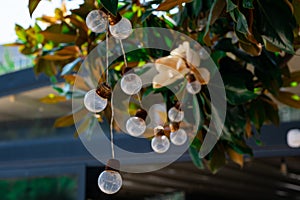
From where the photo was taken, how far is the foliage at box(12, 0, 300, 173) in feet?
3.20

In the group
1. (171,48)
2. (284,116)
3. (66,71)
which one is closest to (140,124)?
(171,48)

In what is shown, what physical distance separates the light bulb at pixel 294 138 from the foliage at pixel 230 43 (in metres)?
1.74

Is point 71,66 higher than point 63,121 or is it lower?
higher

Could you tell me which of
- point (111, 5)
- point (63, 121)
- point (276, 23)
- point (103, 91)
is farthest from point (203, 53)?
point (63, 121)

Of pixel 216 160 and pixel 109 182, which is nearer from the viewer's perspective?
pixel 109 182

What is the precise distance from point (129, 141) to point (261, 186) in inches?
153

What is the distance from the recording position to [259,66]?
4.36ft

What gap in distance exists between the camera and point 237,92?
1.27 metres

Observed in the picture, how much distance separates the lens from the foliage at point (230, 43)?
0.97m

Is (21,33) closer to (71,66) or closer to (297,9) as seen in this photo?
(71,66)

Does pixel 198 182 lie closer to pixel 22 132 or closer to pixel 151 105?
pixel 22 132

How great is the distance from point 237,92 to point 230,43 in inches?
5.6

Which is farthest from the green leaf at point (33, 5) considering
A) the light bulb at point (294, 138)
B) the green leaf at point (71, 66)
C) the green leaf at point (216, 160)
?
the light bulb at point (294, 138)

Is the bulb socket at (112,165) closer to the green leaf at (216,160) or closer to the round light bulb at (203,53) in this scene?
the round light bulb at (203,53)
